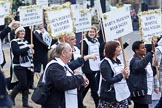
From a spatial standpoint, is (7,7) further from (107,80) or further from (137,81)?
(107,80)

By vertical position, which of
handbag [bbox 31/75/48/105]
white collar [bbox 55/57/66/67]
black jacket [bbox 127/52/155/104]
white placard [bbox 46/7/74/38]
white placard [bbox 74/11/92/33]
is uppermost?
white placard [bbox 46/7/74/38]

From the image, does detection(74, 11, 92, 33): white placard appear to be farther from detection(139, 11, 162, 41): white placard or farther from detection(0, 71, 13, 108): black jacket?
detection(0, 71, 13, 108): black jacket

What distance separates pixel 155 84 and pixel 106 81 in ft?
5.02

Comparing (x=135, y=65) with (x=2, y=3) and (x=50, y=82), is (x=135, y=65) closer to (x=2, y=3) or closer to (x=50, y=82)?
(x=50, y=82)

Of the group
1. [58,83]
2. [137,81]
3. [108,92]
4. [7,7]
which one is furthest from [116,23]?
[7,7]

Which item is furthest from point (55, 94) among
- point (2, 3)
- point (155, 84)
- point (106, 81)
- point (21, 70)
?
point (2, 3)

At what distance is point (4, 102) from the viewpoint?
438 centimetres

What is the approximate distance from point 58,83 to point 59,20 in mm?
2321

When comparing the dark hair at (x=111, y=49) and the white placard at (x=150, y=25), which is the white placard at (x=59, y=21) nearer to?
the white placard at (x=150, y=25)

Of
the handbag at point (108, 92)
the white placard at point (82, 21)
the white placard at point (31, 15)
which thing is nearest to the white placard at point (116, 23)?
the handbag at point (108, 92)

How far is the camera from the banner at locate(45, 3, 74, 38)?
8.29 meters

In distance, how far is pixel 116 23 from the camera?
775 centimetres

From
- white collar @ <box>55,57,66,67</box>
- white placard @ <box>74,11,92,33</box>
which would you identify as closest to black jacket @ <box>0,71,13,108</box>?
white collar @ <box>55,57,66,67</box>

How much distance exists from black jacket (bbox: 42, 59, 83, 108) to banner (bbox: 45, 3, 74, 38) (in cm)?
204
